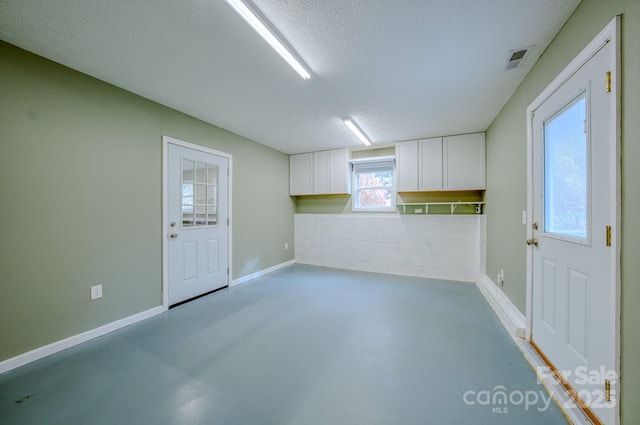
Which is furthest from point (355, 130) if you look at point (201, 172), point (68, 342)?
point (68, 342)

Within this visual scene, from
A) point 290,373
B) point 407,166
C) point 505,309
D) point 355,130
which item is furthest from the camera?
point 407,166

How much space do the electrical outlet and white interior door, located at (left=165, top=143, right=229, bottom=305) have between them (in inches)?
27.0

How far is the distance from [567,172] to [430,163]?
106 inches

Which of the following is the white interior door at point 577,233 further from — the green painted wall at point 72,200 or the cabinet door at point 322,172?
the green painted wall at point 72,200

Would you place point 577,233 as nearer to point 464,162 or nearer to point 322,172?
point 464,162

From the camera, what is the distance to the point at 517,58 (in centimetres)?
203

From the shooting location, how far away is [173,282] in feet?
9.95

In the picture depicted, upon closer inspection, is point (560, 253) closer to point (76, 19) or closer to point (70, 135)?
point (76, 19)

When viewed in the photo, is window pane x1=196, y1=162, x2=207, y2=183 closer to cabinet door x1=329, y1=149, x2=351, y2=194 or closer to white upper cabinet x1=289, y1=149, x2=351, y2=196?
white upper cabinet x1=289, y1=149, x2=351, y2=196

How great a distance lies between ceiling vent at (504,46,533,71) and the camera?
1923 mm

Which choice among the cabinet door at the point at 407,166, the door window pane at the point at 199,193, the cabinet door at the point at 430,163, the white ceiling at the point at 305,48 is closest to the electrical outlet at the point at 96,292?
the door window pane at the point at 199,193

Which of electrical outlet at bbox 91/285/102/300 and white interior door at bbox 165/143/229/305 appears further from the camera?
white interior door at bbox 165/143/229/305

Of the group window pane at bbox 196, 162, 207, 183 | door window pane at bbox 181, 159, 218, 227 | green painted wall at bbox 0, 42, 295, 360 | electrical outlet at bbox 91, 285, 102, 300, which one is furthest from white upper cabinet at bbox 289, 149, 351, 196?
electrical outlet at bbox 91, 285, 102, 300

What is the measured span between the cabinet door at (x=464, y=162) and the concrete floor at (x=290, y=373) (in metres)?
2.04
